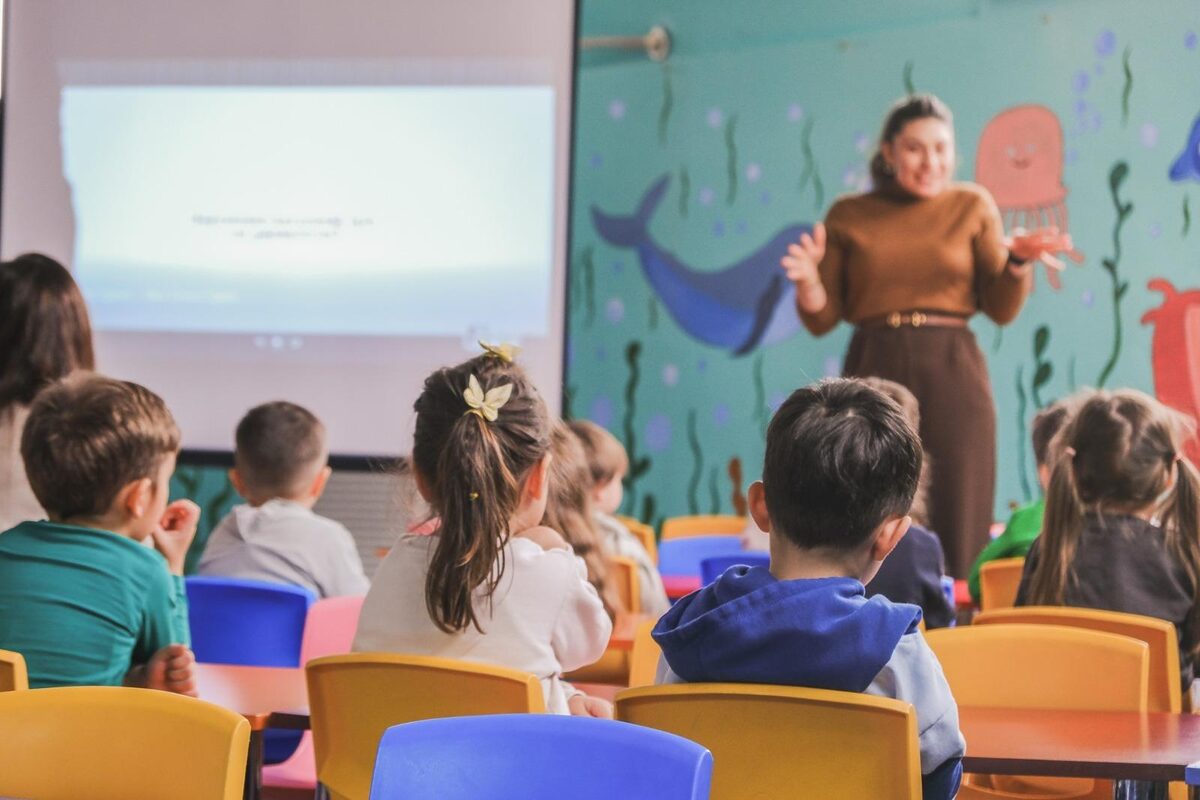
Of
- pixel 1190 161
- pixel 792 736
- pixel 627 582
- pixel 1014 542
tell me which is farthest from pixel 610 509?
pixel 1190 161

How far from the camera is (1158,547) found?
8.73 feet

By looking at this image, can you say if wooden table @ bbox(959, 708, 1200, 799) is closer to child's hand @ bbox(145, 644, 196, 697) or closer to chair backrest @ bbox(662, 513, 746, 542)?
child's hand @ bbox(145, 644, 196, 697)

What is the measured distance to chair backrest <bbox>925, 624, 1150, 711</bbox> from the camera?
7.02 ft

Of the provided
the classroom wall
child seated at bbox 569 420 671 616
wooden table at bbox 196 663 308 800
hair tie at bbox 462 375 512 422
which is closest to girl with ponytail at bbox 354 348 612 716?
hair tie at bbox 462 375 512 422

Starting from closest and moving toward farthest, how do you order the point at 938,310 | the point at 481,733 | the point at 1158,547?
the point at 481,733 → the point at 1158,547 → the point at 938,310

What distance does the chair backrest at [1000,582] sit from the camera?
3.12 m

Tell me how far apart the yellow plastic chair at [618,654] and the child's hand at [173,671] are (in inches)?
32.6

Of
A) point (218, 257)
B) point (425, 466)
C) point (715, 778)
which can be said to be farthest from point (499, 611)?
point (218, 257)

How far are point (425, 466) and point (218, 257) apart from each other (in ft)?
9.41

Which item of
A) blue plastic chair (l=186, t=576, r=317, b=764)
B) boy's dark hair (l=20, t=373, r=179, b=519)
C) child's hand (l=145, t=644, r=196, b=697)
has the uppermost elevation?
boy's dark hair (l=20, t=373, r=179, b=519)

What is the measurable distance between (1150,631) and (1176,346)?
3.39m

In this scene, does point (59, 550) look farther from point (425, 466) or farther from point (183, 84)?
point (183, 84)

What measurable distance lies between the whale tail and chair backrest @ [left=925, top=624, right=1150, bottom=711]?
399cm

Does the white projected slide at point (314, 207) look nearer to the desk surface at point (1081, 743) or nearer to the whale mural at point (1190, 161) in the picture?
the whale mural at point (1190, 161)
